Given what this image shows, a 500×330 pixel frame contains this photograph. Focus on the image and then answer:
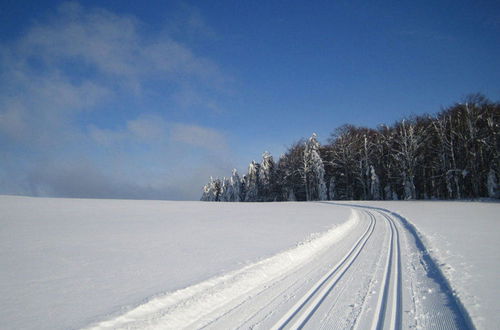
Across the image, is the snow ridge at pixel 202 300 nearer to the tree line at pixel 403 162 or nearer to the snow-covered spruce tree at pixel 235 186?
the tree line at pixel 403 162

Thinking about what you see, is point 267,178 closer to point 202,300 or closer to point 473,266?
point 473,266

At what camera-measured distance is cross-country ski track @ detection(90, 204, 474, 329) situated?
162 inches

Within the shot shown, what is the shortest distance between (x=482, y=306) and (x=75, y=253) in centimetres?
1010

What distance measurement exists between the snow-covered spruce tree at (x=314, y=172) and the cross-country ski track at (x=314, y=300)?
150 feet

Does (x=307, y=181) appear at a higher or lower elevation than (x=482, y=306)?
higher

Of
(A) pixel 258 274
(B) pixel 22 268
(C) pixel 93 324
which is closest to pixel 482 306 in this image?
(A) pixel 258 274

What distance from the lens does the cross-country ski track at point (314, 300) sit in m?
4.11

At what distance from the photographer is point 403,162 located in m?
41.0

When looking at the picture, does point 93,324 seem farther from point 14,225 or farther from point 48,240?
point 14,225

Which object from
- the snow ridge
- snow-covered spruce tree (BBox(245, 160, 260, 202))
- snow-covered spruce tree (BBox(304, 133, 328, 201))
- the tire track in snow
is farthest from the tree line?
the snow ridge

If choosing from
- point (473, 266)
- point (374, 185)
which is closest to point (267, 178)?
point (374, 185)

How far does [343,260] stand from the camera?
782cm

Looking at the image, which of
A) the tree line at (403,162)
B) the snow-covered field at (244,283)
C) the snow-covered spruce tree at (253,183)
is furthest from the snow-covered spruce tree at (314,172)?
the snow-covered field at (244,283)

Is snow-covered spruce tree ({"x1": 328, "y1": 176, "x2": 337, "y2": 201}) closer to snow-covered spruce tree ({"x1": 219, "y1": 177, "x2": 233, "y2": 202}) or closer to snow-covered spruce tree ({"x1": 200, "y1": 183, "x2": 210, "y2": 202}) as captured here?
snow-covered spruce tree ({"x1": 219, "y1": 177, "x2": 233, "y2": 202})
